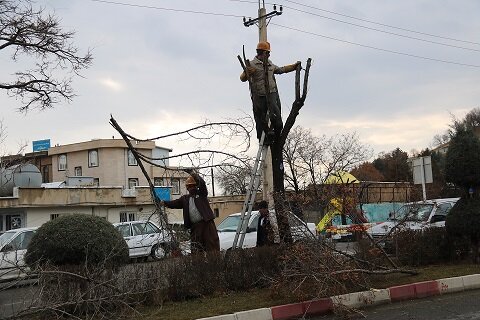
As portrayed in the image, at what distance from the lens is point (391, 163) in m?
72.4

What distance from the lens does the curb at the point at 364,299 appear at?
24.6ft

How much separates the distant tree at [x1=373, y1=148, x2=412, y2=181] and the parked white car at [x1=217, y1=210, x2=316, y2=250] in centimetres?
4864

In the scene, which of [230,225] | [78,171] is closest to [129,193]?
[230,225]

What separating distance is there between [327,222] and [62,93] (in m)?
15.5

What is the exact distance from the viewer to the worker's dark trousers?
393 inches

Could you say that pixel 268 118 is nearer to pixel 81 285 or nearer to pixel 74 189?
pixel 81 285

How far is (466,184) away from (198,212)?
636cm

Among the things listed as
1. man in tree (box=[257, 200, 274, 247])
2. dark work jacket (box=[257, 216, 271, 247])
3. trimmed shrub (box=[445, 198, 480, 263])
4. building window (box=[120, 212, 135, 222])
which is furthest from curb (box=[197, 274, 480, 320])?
building window (box=[120, 212, 135, 222])

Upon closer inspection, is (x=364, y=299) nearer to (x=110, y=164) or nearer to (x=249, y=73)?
(x=249, y=73)

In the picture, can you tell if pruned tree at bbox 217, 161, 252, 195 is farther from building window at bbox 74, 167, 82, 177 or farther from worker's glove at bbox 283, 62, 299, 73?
building window at bbox 74, 167, 82, 177

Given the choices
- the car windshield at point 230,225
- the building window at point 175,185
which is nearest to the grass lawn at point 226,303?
the building window at point 175,185

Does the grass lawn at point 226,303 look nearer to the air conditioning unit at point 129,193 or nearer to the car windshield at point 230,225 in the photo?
the car windshield at point 230,225

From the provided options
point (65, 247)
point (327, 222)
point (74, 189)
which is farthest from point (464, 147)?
point (74, 189)

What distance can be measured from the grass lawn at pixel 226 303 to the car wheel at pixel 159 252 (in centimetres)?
86
